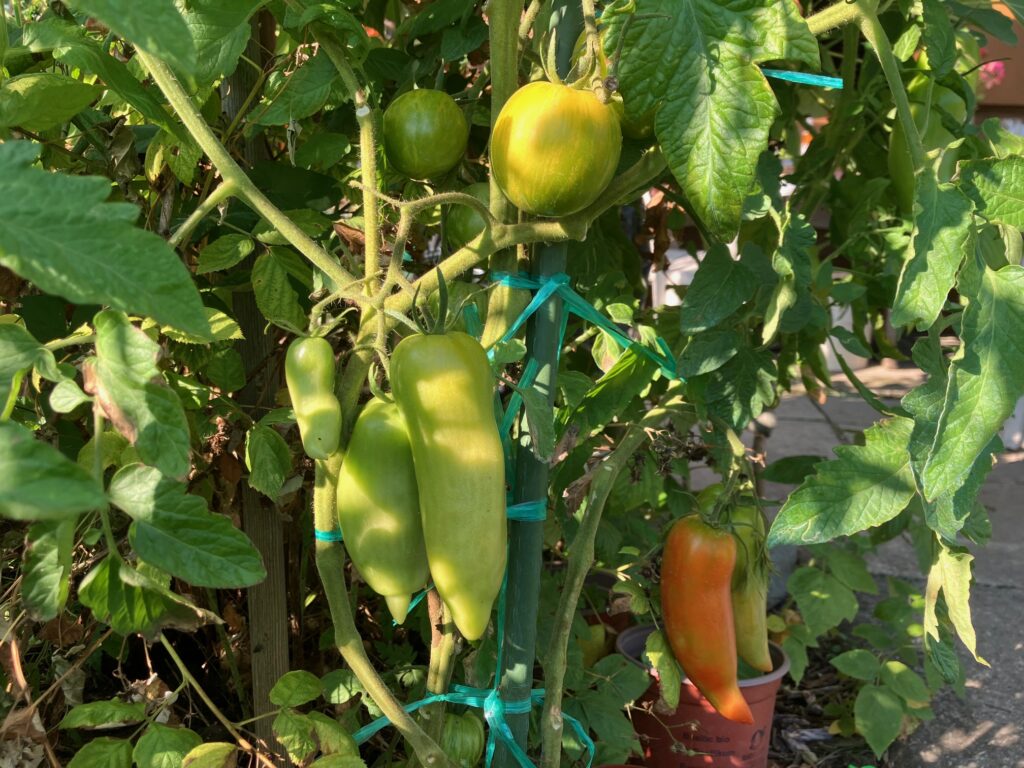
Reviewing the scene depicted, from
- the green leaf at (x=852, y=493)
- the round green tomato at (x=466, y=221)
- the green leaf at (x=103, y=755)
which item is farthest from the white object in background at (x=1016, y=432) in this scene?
the green leaf at (x=103, y=755)

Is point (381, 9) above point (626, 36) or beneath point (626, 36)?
beneath

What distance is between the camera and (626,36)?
1.91 ft

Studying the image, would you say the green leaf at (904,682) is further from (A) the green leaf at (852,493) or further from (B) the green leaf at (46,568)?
(B) the green leaf at (46,568)

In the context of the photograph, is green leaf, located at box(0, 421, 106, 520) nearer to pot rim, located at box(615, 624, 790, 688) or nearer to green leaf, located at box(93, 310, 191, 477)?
green leaf, located at box(93, 310, 191, 477)

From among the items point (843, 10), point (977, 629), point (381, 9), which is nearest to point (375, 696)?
point (843, 10)

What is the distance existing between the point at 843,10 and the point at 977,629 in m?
1.69

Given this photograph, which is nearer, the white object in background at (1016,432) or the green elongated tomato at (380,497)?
the green elongated tomato at (380,497)

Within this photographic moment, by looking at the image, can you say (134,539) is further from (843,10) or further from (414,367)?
(843,10)

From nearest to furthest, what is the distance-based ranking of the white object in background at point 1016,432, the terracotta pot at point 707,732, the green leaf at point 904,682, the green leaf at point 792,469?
1. the green leaf at point 792,469
2. the terracotta pot at point 707,732
3. the green leaf at point 904,682
4. the white object in background at point 1016,432

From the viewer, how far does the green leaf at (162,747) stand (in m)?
0.72

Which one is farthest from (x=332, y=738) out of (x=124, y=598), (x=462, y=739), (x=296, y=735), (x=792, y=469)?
(x=792, y=469)

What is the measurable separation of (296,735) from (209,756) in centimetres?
7

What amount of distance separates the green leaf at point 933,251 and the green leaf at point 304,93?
1.45 feet

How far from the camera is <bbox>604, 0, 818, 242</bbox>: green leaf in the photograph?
0.58 m
